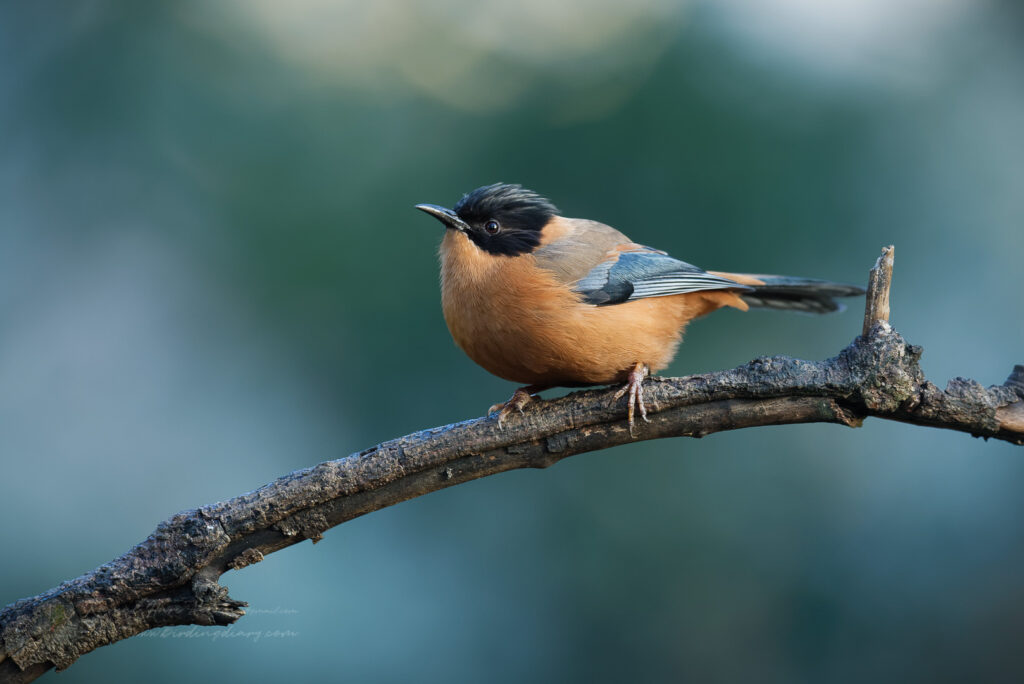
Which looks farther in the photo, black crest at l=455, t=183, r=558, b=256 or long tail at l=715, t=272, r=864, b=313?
long tail at l=715, t=272, r=864, b=313

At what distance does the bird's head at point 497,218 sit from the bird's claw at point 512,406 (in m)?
0.74

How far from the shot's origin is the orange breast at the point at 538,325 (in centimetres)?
367

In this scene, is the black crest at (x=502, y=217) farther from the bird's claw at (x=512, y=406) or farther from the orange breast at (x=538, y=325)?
the bird's claw at (x=512, y=406)

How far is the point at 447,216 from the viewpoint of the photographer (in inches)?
159

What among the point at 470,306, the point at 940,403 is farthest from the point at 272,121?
the point at 940,403

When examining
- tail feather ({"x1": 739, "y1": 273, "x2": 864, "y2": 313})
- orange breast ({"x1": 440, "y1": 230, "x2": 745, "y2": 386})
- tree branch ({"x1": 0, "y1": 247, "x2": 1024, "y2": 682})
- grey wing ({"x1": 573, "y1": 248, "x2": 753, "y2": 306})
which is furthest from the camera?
tail feather ({"x1": 739, "y1": 273, "x2": 864, "y2": 313})

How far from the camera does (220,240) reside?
554cm

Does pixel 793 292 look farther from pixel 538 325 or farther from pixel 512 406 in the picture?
pixel 512 406

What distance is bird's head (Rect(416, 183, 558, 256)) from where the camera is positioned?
158 inches

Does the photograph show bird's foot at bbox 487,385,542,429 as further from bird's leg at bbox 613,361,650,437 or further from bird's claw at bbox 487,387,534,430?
bird's leg at bbox 613,361,650,437

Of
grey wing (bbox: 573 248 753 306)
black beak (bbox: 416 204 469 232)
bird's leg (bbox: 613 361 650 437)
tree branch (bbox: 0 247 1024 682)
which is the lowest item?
tree branch (bbox: 0 247 1024 682)

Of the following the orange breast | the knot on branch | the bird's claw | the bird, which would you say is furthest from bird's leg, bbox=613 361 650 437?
the knot on branch

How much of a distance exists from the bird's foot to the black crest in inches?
28.8

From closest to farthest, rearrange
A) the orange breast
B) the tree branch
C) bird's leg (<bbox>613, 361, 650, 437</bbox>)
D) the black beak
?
the tree branch, bird's leg (<bbox>613, 361, 650, 437</bbox>), the orange breast, the black beak
